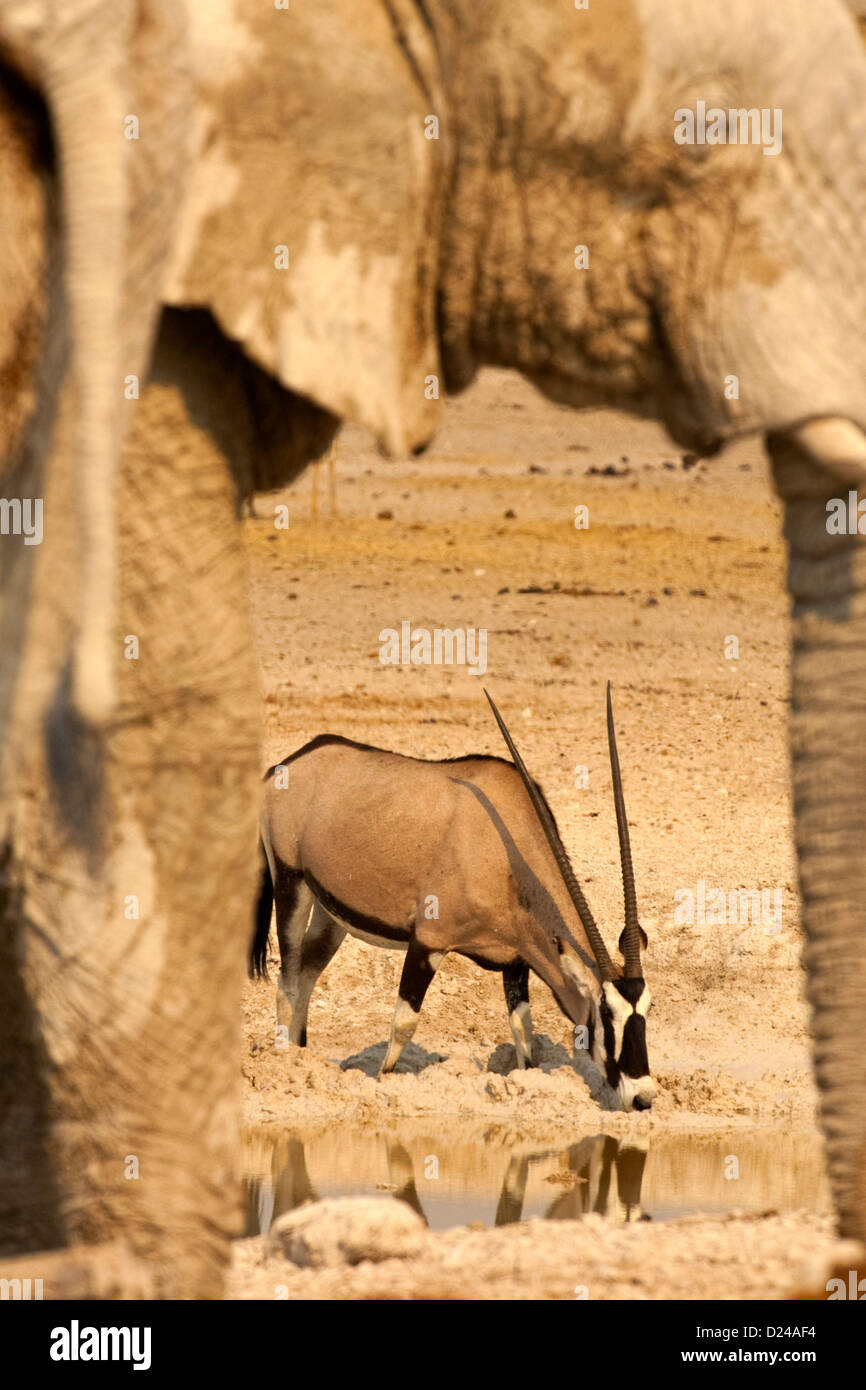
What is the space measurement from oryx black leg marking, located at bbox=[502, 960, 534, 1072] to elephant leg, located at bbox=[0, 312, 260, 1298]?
14.3ft

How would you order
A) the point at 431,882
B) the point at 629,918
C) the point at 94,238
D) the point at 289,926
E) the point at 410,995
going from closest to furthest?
the point at 94,238 → the point at 629,918 → the point at 410,995 → the point at 431,882 → the point at 289,926

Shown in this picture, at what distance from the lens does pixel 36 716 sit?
253 cm

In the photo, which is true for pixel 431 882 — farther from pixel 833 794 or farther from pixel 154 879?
pixel 154 879

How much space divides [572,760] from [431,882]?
7.90ft

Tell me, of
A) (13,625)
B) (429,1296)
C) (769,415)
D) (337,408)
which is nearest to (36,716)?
(13,625)

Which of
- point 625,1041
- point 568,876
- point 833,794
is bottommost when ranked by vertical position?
point 625,1041

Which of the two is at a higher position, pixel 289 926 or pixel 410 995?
pixel 289 926

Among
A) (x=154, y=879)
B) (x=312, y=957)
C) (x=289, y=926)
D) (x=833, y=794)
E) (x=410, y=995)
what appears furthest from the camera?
(x=289, y=926)

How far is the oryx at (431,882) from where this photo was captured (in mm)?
7258

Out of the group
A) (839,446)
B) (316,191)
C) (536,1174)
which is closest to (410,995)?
(536,1174)

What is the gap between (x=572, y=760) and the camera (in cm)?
986

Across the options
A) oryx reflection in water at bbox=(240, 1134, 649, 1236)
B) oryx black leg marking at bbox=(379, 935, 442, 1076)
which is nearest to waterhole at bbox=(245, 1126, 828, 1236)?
oryx reflection in water at bbox=(240, 1134, 649, 1236)

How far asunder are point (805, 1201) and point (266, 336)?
4077 mm

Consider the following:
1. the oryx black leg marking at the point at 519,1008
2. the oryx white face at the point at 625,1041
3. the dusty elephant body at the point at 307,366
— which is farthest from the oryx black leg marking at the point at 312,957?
the dusty elephant body at the point at 307,366
